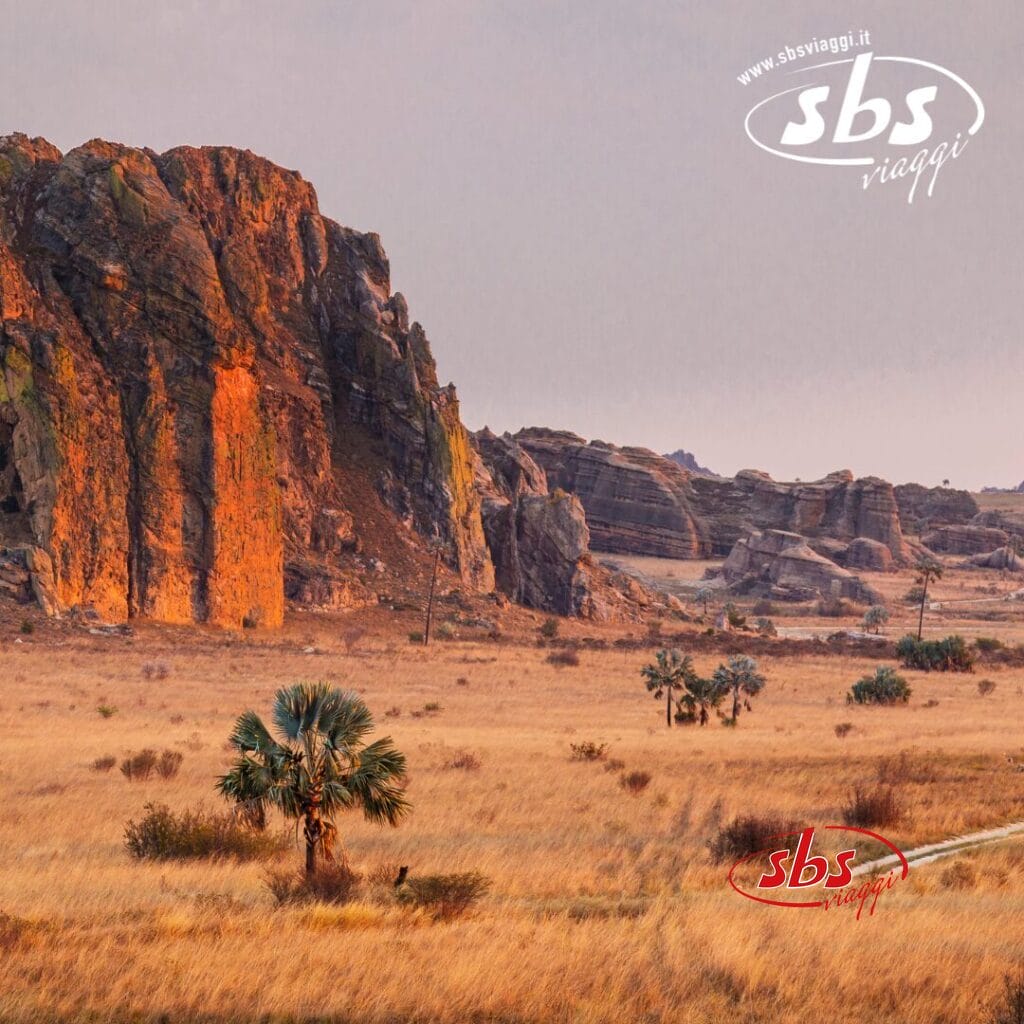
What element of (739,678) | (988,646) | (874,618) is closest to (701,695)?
(739,678)

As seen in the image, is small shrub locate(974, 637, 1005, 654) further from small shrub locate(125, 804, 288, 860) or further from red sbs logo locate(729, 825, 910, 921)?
small shrub locate(125, 804, 288, 860)

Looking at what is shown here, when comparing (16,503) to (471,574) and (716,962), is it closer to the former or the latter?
(471,574)

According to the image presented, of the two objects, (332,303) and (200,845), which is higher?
(332,303)

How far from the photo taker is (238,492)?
77.9 metres

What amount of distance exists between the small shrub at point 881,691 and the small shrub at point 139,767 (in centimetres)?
3603

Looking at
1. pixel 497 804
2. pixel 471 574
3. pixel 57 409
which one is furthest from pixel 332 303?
pixel 497 804

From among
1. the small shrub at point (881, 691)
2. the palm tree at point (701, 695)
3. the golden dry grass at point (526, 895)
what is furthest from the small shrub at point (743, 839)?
the small shrub at point (881, 691)

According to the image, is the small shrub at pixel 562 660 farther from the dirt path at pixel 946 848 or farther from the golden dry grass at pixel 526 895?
the dirt path at pixel 946 848

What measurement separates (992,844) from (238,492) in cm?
6519

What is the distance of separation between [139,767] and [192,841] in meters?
8.67

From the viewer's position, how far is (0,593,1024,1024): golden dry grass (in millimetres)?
10016

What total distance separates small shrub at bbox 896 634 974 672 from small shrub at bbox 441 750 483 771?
5249 cm

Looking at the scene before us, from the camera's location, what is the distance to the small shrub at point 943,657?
73250 millimetres

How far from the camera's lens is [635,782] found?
2612cm
